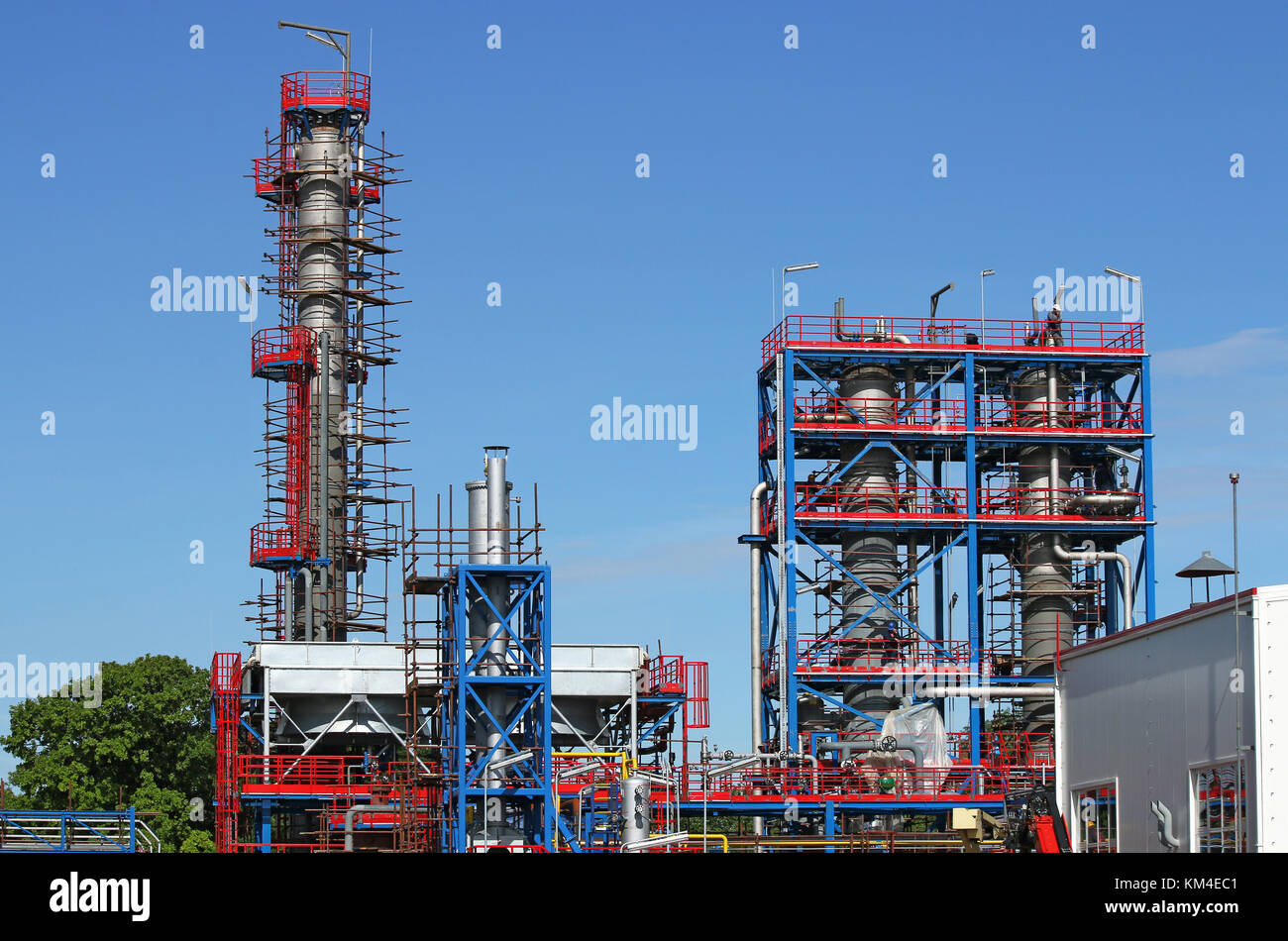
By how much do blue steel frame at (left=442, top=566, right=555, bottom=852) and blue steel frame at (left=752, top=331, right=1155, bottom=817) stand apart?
57.0 ft

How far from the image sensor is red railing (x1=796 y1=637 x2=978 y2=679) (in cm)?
6181

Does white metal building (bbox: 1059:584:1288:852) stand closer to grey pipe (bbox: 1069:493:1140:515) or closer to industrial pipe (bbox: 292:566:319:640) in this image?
grey pipe (bbox: 1069:493:1140:515)

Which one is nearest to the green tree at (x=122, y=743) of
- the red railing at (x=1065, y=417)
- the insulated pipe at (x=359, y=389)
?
the insulated pipe at (x=359, y=389)

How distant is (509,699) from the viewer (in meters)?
45.8

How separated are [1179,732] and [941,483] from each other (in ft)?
117

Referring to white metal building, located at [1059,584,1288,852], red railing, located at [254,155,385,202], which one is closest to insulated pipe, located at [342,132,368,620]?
red railing, located at [254,155,385,202]

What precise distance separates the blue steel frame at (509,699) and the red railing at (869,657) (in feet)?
57.9

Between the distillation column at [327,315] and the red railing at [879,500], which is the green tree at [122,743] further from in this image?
the red railing at [879,500]

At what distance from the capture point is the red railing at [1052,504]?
6450cm

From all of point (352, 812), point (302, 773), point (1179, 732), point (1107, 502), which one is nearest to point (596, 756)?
point (352, 812)
